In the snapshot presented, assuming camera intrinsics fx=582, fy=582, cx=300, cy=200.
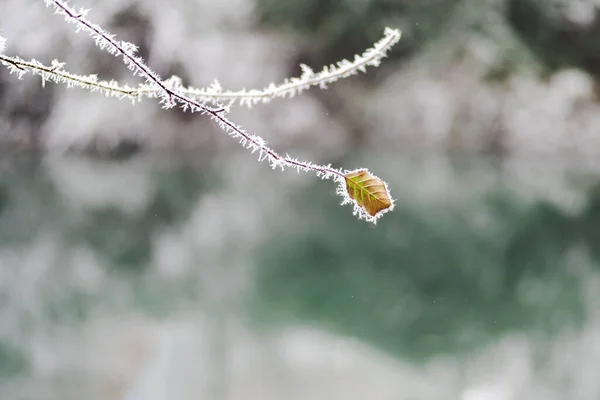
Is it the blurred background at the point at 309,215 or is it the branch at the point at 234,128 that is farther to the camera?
the blurred background at the point at 309,215

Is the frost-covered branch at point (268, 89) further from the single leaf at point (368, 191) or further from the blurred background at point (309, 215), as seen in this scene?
the blurred background at point (309, 215)

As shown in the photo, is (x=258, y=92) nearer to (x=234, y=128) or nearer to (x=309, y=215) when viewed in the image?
(x=234, y=128)

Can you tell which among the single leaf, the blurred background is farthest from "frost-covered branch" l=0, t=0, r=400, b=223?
the blurred background

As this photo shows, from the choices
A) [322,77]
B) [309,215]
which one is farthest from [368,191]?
[309,215]

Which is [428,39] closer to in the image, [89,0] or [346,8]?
[346,8]

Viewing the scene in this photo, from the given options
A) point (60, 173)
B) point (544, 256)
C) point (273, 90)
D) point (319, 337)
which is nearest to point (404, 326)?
point (319, 337)

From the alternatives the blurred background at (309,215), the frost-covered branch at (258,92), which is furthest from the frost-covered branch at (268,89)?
the blurred background at (309,215)

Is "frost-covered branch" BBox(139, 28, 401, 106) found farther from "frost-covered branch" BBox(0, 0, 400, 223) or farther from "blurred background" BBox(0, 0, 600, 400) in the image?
"blurred background" BBox(0, 0, 600, 400)
